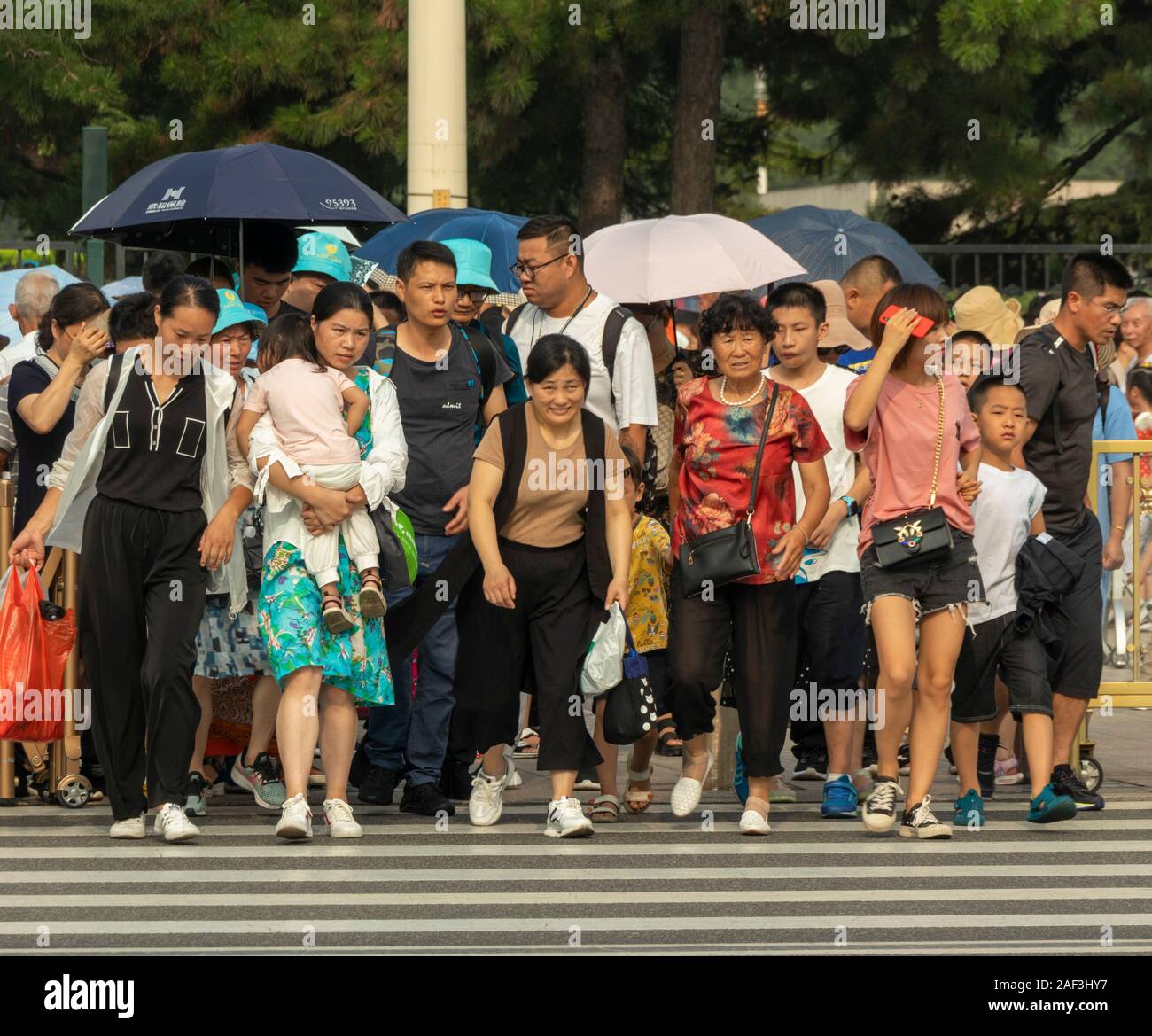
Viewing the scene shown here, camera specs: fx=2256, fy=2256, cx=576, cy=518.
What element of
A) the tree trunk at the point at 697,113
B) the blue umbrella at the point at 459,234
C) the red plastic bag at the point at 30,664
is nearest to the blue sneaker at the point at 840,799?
the red plastic bag at the point at 30,664

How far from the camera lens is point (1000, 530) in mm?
8766

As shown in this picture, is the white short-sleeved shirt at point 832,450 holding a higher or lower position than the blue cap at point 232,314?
lower

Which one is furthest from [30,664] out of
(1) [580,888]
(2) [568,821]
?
(1) [580,888]

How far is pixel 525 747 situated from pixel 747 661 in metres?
2.52

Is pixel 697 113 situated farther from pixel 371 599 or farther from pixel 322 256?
pixel 371 599

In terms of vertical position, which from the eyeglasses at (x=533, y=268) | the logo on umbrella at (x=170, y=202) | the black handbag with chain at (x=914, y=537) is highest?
the logo on umbrella at (x=170, y=202)

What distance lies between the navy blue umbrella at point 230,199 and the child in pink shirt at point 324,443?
1530 mm

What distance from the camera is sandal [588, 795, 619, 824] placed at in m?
8.70

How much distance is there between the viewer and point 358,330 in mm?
8492

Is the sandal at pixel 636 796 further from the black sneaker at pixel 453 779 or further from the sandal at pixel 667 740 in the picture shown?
the black sneaker at pixel 453 779

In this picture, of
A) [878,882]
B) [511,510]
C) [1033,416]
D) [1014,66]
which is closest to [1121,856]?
[878,882]

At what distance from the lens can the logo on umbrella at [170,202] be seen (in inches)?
388

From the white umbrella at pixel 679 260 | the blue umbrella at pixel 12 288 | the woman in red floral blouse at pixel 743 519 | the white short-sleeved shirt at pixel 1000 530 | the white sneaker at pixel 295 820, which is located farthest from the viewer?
the blue umbrella at pixel 12 288

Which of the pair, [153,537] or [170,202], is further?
[170,202]
